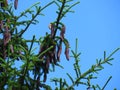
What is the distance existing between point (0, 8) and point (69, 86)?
2.10 meters

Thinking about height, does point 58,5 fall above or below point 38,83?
above

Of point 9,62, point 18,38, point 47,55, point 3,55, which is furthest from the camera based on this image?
point 18,38

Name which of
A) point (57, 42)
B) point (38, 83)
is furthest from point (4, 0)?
point (38, 83)

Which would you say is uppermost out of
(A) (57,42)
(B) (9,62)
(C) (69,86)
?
(A) (57,42)

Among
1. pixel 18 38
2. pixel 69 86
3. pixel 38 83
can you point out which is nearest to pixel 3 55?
pixel 18 38

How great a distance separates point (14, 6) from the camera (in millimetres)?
4961

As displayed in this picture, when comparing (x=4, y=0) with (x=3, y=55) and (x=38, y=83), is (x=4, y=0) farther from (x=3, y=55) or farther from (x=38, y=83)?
(x=38, y=83)

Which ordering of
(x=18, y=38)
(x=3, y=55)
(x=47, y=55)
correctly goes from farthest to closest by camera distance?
1. (x=18, y=38)
2. (x=3, y=55)
3. (x=47, y=55)

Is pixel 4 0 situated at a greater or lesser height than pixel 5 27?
greater

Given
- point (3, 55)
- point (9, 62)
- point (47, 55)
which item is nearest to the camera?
point (9, 62)

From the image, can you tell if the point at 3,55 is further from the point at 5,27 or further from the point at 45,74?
the point at 45,74

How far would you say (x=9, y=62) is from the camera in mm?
4062

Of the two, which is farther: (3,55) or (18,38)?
(18,38)

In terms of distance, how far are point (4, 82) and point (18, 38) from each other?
1105 mm
